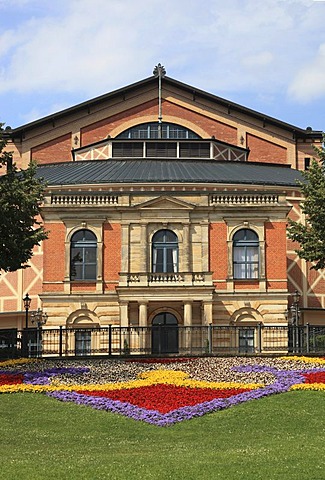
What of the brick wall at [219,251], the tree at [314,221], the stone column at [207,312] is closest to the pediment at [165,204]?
the brick wall at [219,251]

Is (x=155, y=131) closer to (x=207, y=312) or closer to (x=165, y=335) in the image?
(x=207, y=312)

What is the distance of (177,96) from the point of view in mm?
73938

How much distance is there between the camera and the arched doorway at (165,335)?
40562mm

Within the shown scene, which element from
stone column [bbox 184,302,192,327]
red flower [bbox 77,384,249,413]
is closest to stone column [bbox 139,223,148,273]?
stone column [bbox 184,302,192,327]

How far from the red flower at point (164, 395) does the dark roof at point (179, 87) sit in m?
48.0

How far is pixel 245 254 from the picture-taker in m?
46.9

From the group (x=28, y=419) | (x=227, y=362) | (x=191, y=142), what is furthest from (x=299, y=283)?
(x=28, y=419)

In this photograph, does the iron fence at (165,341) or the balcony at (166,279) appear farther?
the balcony at (166,279)

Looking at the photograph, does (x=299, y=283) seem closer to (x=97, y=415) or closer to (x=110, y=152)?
(x=110, y=152)

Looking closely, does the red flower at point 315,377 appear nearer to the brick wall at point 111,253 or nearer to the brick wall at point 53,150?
the brick wall at point 111,253

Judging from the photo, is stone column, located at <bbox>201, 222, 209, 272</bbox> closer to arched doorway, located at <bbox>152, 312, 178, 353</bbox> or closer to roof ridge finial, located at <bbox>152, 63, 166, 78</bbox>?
arched doorway, located at <bbox>152, 312, 178, 353</bbox>

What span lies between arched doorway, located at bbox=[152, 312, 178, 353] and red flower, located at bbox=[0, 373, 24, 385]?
965cm

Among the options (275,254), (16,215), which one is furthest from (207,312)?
(16,215)

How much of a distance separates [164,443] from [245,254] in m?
28.5
